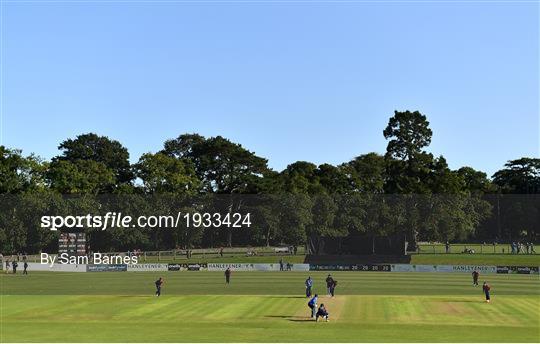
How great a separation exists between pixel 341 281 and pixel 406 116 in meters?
52.3

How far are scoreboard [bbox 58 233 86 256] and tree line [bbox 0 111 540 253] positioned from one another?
8.19 ft

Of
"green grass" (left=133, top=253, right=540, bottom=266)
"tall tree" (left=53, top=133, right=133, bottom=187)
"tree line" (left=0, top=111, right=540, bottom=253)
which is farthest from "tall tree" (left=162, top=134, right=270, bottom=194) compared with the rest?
"green grass" (left=133, top=253, right=540, bottom=266)

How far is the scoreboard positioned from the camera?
77.3m

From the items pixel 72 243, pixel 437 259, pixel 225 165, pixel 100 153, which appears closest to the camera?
pixel 72 243

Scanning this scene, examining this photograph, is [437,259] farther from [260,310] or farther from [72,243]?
[72,243]

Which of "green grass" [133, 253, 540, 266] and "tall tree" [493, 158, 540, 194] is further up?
"tall tree" [493, 158, 540, 194]

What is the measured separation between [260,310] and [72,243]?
3898 centimetres

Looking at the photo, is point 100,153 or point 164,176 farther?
point 100,153

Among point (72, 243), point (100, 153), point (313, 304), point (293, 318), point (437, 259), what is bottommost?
point (293, 318)

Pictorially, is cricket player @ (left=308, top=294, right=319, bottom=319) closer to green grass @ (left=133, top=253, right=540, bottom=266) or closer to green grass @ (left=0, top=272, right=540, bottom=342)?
green grass @ (left=0, top=272, right=540, bottom=342)

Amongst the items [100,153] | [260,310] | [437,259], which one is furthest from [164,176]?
[260,310]

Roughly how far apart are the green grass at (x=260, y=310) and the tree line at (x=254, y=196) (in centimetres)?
1219

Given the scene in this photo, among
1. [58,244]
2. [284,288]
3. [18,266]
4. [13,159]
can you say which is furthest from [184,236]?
[13,159]

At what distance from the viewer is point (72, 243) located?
7744cm
